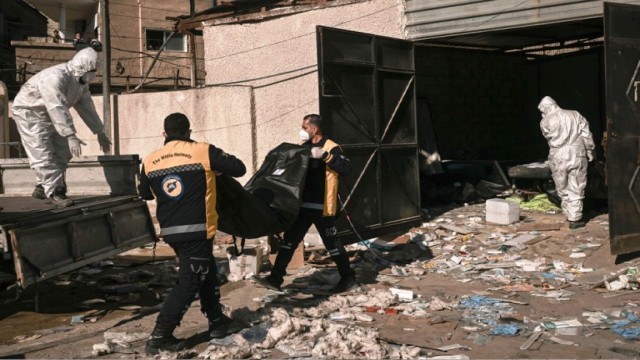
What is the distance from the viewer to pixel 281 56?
38.9 ft

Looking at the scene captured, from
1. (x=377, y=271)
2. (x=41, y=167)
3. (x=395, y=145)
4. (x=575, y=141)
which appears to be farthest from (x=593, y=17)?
(x=41, y=167)

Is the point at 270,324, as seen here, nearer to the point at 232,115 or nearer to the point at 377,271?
the point at 377,271

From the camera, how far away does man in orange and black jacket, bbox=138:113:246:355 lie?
4.67 meters

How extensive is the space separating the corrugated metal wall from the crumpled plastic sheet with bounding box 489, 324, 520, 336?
6.13m

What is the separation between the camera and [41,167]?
6348 millimetres

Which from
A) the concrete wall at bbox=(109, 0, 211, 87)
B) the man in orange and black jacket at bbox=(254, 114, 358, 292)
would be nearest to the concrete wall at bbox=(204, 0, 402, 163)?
the man in orange and black jacket at bbox=(254, 114, 358, 292)

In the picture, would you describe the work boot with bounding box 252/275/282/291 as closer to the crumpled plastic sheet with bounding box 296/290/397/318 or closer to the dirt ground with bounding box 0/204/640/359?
the dirt ground with bounding box 0/204/640/359

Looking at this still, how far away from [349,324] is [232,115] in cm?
743

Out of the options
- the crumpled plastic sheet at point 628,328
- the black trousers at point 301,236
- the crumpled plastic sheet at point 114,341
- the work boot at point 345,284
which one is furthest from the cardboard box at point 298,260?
the crumpled plastic sheet at point 628,328

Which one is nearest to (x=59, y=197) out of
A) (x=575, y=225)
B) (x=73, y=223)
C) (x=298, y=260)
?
(x=73, y=223)

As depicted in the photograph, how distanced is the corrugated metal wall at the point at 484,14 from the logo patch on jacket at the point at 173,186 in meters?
7.06

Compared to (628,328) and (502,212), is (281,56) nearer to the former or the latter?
(502,212)

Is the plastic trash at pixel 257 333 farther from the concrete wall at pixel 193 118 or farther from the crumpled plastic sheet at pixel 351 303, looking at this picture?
the concrete wall at pixel 193 118

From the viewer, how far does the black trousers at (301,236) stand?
6.52m
